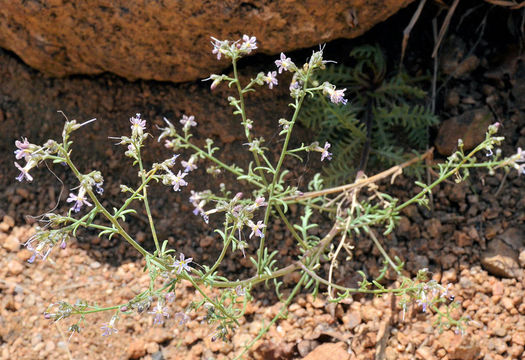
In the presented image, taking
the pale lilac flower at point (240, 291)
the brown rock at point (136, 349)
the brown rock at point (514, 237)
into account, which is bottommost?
the brown rock at point (136, 349)

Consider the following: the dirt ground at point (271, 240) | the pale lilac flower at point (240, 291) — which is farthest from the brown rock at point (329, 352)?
the pale lilac flower at point (240, 291)

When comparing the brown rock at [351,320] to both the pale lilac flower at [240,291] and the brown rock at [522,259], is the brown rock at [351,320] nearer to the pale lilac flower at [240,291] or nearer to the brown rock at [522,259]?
the pale lilac flower at [240,291]

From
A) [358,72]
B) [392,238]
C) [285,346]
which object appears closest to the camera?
[285,346]

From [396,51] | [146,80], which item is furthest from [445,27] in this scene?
[146,80]

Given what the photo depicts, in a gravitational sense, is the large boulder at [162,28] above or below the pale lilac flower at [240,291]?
above

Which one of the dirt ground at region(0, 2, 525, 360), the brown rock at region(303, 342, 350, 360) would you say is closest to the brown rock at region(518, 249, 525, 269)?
the dirt ground at region(0, 2, 525, 360)

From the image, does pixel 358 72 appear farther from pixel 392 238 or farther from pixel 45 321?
pixel 45 321
